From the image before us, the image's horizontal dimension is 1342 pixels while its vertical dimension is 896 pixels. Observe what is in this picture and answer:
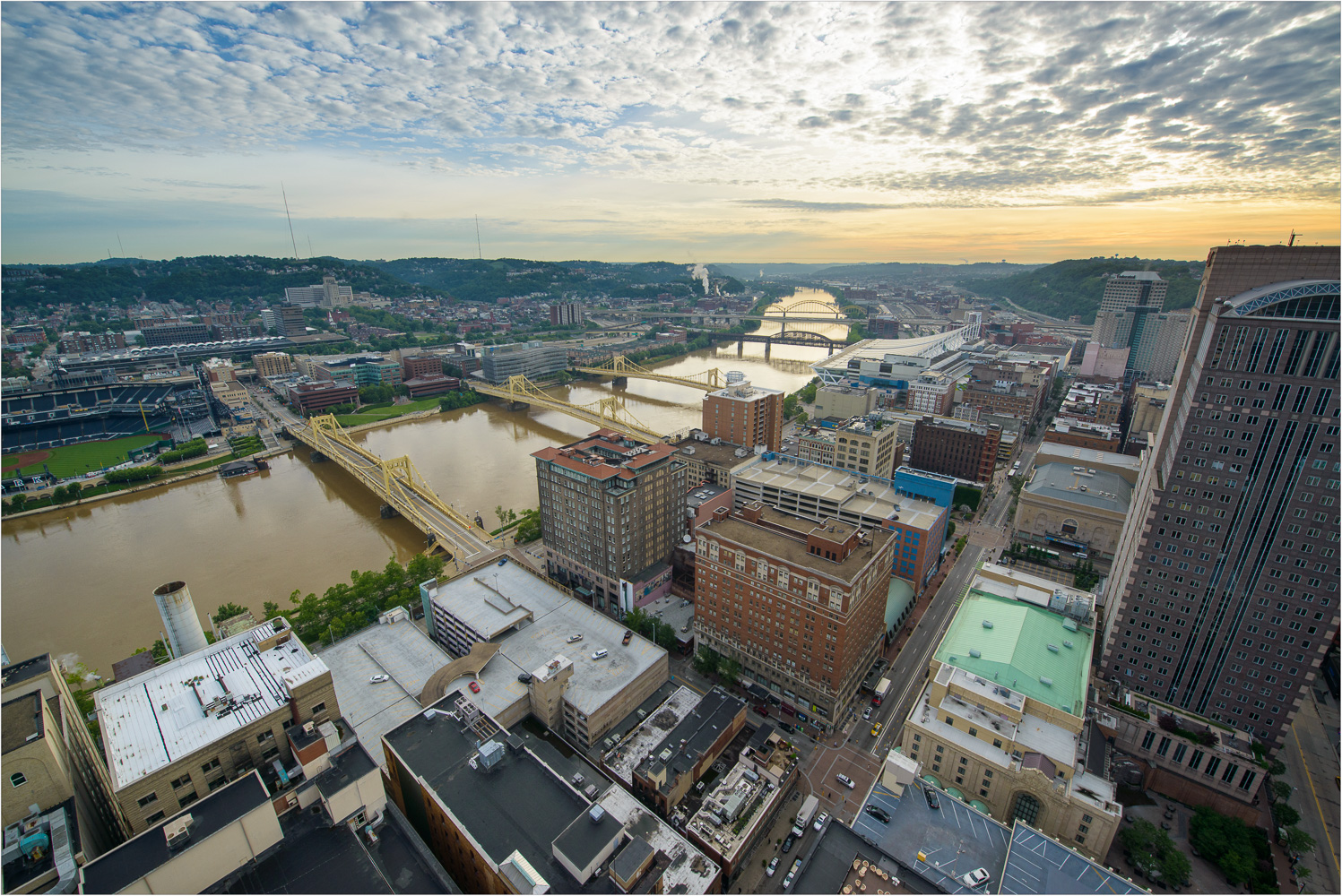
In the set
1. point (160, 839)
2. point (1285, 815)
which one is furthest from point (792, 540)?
point (160, 839)

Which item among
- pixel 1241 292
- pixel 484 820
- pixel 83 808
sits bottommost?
pixel 83 808

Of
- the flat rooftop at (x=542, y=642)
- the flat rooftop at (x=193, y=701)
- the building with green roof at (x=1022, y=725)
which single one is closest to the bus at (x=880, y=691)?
the building with green roof at (x=1022, y=725)

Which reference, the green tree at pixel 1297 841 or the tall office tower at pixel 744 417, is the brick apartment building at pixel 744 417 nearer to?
the tall office tower at pixel 744 417

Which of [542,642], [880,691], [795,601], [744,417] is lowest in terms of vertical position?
[880,691]

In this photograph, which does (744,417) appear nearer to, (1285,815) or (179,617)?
(1285,815)

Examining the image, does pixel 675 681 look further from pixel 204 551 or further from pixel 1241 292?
pixel 204 551

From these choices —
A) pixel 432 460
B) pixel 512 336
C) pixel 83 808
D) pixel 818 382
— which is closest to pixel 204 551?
pixel 432 460

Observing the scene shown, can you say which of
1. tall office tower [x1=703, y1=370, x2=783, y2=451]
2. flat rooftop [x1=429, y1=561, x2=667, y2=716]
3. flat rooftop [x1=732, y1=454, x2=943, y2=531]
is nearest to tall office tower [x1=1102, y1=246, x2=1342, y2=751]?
flat rooftop [x1=732, y1=454, x2=943, y2=531]
